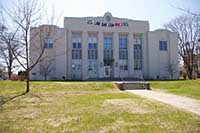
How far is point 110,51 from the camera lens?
4581 centimetres

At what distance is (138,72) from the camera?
45.8 metres

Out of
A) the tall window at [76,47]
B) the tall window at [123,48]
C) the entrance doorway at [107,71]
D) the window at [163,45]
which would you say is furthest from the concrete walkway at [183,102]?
the window at [163,45]

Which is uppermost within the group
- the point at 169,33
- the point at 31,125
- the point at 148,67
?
the point at 169,33

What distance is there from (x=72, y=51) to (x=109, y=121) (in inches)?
1494

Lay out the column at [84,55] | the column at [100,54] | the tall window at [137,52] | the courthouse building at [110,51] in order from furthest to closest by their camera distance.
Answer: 1. the tall window at [137,52]
2. the column at [100,54]
3. the column at [84,55]
4. the courthouse building at [110,51]

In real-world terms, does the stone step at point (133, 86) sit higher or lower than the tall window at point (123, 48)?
lower

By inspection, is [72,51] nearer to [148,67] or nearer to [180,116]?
[148,67]

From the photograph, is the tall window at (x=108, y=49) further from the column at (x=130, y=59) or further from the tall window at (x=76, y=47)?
the tall window at (x=76, y=47)

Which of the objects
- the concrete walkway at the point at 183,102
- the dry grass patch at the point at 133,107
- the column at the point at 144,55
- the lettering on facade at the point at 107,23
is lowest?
the concrete walkway at the point at 183,102

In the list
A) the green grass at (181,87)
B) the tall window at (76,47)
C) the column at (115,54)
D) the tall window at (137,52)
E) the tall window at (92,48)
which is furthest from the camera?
the tall window at (137,52)

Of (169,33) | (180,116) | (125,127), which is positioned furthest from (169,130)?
(169,33)

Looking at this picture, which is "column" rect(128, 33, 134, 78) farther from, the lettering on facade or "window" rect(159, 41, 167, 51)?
"window" rect(159, 41, 167, 51)

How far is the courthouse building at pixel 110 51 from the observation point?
43.2 metres

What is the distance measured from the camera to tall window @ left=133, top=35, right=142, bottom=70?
46250 millimetres
